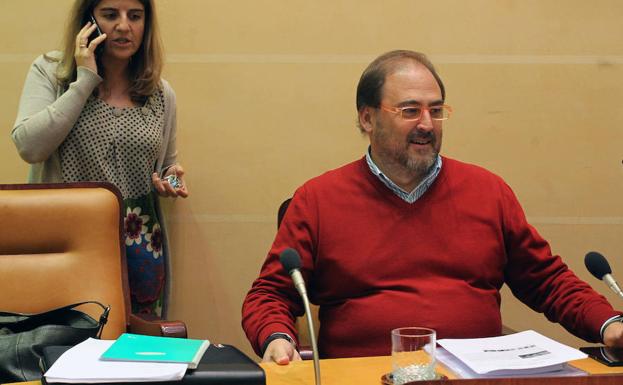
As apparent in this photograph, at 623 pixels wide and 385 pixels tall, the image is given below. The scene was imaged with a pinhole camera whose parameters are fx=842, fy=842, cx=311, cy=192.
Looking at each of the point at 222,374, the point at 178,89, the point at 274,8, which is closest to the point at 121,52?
the point at 178,89

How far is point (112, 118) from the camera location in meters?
2.65

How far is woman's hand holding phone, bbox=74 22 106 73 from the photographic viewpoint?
8.49 ft

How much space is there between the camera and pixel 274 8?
3.05 m

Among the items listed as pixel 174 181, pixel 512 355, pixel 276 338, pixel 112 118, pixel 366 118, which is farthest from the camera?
pixel 174 181

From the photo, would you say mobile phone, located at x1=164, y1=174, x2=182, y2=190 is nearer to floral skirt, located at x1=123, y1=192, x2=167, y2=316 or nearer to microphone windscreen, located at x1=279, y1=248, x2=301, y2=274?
floral skirt, located at x1=123, y1=192, x2=167, y2=316

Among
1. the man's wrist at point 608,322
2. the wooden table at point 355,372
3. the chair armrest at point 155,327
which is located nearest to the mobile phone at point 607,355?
the wooden table at point 355,372

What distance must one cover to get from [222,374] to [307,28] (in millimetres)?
1835

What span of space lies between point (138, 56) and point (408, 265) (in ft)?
3.77

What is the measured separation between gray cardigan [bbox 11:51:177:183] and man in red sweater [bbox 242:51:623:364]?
75 centimetres

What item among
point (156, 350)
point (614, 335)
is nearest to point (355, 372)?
point (156, 350)

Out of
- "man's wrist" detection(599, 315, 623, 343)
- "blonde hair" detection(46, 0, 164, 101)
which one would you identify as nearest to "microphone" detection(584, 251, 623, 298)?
"man's wrist" detection(599, 315, 623, 343)

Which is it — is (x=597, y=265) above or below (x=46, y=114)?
below

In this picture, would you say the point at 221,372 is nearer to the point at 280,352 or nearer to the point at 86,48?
the point at 280,352

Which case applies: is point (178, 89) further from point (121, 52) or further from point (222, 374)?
point (222, 374)
